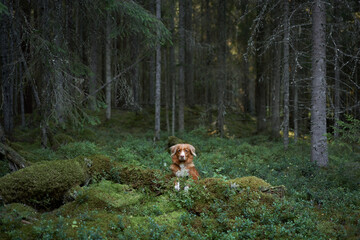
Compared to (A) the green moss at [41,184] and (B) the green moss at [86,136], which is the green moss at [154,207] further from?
(B) the green moss at [86,136]

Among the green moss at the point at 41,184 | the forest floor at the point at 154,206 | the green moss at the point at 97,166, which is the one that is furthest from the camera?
the green moss at the point at 97,166

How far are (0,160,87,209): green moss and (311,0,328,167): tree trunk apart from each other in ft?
25.3

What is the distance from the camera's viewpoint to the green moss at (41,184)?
4770 millimetres

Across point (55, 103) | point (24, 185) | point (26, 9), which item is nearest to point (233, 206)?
point (24, 185)

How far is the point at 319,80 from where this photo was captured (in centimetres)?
872

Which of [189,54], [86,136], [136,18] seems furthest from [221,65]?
[136,18]

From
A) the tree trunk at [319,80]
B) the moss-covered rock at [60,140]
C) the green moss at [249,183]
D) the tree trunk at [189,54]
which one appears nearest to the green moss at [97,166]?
the green moss at [249,183]

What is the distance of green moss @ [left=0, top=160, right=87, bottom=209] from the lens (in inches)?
188

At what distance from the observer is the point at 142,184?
570cm

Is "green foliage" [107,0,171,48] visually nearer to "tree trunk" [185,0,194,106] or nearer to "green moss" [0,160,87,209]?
"green moss" [0,160,87,209]

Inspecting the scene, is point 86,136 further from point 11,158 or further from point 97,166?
point 97,166

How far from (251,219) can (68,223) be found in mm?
3092

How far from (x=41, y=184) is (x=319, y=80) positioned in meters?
8.69

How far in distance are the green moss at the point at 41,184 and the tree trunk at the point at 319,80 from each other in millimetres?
7711
